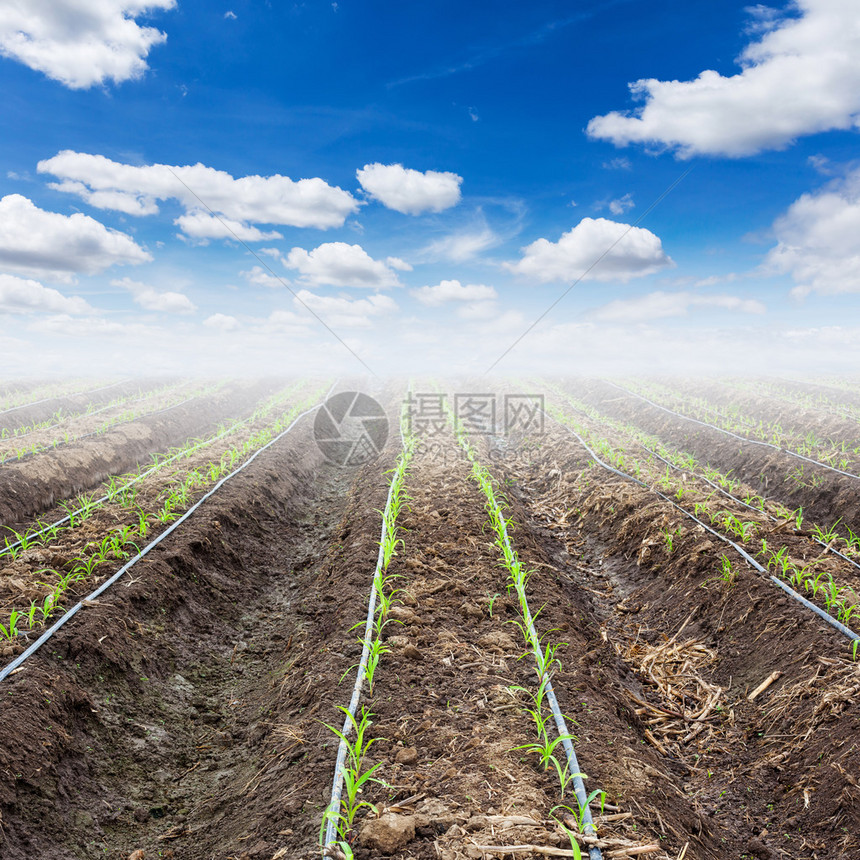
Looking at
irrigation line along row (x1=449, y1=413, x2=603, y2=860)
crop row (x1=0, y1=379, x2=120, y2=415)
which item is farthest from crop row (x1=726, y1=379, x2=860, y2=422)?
crop row (x1=0, y1=379, x2=120, y2=415)

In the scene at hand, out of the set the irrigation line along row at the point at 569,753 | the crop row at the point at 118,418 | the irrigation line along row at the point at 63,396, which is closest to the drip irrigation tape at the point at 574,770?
the irrigation line along row at the point at 569,753

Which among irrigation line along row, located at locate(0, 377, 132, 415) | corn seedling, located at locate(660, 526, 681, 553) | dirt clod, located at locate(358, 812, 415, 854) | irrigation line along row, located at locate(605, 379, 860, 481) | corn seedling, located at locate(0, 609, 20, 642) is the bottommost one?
dirt clod, located at locate(358, 812, 415, 854)

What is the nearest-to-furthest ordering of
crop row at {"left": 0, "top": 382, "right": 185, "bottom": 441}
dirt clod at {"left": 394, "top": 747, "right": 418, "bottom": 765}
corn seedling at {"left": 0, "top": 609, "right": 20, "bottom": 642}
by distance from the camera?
dirt clod at {"left": 394, "top": 747, "right": 418, "bottom": 765}, corn seedling at {"left": 0, "top": 609, "right": 20, "bottom": 642}, crop row at {"left": 0, "top": 382, "right": 185, "bottom": 441}

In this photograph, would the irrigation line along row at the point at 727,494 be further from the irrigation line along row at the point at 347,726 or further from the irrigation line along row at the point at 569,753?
the irrigation line along row at the point at 347,726

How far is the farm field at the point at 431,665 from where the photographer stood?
2.38 m

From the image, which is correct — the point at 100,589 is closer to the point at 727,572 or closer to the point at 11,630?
the point at 11,630

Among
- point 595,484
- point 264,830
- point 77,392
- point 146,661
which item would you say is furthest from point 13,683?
point 77,392

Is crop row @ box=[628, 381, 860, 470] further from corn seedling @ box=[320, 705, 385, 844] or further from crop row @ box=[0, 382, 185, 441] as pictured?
crop row @ box=[0, 382, 185, 441]

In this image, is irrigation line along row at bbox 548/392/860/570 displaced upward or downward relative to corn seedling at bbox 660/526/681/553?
upward

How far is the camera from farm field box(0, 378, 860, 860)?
2379mm

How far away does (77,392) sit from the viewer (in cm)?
1535

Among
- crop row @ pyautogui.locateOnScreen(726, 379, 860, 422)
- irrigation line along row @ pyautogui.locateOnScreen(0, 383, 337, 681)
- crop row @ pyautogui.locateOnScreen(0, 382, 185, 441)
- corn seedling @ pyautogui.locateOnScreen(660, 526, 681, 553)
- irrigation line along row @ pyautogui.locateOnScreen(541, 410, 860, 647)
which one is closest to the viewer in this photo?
irrigation line along row @ pyautogui.locateOnScreen(0, 383, 337, 681)

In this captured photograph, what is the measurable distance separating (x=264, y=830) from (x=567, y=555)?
4.22 m

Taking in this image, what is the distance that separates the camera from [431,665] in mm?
3230
